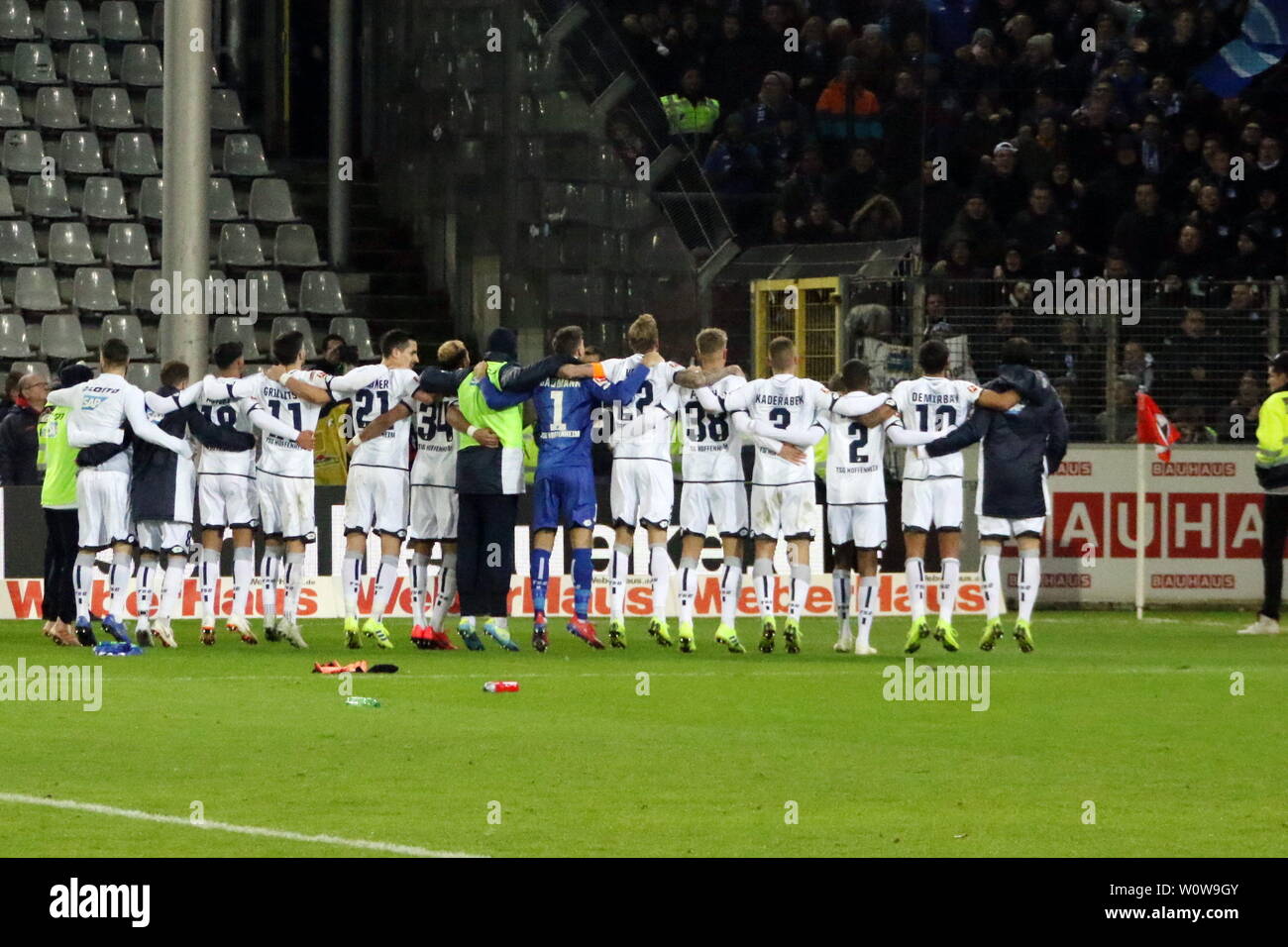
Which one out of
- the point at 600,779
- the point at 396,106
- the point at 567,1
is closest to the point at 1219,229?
the point at 567,1

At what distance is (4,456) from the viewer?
64.3 feet

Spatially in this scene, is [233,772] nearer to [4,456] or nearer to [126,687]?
[126,687]

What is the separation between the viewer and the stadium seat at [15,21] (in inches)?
1069

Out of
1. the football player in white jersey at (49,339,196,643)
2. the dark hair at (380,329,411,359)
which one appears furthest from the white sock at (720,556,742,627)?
the football player in white jersey at (49,339,196,643)

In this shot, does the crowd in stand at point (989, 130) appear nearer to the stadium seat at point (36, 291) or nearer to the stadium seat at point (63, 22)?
the stadium seat at point (63, 22)

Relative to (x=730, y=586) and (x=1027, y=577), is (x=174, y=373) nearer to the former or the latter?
(x=730, y=586)

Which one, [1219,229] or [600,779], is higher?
[1219,229]

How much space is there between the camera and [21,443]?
19.6m

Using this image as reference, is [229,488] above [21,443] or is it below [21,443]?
below

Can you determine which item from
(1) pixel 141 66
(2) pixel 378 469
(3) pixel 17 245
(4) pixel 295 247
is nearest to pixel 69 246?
(3) pixel 17 245

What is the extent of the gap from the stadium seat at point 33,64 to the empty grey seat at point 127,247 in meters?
2.35

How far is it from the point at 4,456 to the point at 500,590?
17.8ft

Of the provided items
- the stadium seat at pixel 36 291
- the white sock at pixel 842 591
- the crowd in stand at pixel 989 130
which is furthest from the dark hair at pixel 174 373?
the crowd in stand at pixel 989 130

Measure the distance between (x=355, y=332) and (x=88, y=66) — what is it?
16.1 ft
